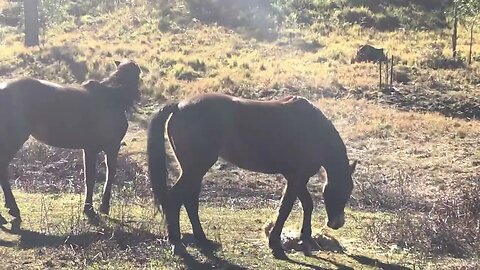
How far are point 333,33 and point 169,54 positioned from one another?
10.8 meters

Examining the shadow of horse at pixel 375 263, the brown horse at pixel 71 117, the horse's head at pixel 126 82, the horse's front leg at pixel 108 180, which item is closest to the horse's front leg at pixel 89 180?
the brown horse at pixel 71 117

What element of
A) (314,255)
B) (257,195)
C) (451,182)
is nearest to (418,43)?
(451,182)

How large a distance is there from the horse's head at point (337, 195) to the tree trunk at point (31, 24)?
2584 cm

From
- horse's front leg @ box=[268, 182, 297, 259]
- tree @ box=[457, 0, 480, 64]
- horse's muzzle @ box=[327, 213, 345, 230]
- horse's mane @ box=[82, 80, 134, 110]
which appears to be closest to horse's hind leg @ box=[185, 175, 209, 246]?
horse's front leg @ box=[268, 182, 297, 259]

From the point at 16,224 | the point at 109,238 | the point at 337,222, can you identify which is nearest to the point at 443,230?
the point at 337,222

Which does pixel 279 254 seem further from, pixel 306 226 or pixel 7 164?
pixel 7 164

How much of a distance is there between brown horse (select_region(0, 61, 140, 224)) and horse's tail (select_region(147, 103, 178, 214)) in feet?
6.01

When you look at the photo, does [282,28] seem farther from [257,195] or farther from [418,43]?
[257,195]

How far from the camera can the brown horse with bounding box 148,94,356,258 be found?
755 centimetres

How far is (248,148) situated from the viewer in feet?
25.8

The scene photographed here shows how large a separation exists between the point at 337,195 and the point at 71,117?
355cm

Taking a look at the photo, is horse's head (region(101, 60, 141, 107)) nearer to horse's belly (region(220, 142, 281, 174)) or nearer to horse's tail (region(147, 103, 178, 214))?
horse's tail (region(147, 103, 178, 214))

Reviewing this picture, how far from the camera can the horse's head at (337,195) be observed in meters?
8.09

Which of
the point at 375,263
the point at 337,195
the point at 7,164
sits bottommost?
the point at 375,263
